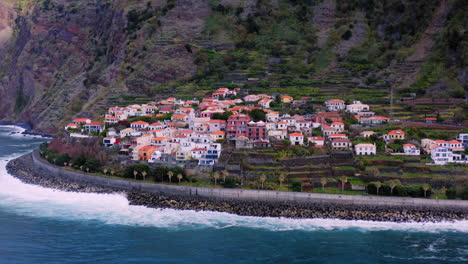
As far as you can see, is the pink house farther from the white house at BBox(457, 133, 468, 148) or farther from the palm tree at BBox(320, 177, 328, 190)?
the white house at BBox(457, 133, 468, 148)

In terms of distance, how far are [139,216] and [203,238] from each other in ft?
27.3

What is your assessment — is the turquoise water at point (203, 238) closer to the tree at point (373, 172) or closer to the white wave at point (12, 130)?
the tree at point (373, 172)

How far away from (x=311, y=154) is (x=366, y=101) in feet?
81.6

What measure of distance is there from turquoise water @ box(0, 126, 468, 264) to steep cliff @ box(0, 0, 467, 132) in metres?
39.7

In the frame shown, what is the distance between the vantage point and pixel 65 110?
346ft

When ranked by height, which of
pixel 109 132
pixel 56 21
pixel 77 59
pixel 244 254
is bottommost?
pixel 244 254

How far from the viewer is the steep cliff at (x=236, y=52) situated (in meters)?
79.1

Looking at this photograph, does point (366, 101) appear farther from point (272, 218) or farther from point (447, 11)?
point (272, 218)

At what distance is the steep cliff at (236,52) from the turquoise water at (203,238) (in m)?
39.7

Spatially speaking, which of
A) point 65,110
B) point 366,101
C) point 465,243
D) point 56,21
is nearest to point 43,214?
point 465,243

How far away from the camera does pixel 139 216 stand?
4147 cm

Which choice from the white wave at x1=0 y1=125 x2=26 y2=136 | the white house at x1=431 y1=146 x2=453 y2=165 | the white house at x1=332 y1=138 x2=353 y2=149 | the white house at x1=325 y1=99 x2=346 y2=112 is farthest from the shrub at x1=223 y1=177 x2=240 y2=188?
the white wave at x1=0 y1=125 x2=26 y2=136

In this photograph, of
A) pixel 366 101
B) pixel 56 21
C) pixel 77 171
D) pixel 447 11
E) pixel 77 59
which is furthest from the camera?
pixel 56 21

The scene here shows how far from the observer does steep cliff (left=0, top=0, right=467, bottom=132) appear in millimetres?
79062
